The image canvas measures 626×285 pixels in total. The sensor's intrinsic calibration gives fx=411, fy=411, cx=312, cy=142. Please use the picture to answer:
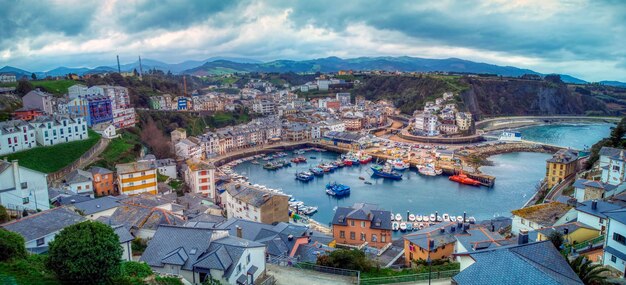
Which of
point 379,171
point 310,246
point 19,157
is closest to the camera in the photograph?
point 310,246

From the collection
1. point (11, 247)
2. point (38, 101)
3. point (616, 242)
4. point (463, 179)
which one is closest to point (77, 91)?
point (38, 101)

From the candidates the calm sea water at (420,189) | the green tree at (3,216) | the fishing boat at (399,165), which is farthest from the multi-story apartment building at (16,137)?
the fishing boat at (399,165)

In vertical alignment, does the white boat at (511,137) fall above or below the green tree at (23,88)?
below

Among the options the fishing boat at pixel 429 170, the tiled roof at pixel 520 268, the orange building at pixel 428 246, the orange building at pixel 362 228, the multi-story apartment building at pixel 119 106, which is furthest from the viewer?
the multi-story apartment building at pixel 119 106

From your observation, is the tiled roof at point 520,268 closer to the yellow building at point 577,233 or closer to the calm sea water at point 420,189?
the yellow building at point 577,233

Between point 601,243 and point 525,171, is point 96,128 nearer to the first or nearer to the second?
point 601,243

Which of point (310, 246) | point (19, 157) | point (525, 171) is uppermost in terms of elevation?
point (19, 157)

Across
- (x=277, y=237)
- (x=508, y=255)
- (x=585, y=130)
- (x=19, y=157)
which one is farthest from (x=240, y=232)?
(x=585, y=130)
